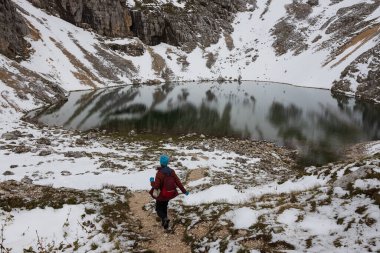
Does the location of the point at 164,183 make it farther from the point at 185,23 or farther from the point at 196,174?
the point at 185,23

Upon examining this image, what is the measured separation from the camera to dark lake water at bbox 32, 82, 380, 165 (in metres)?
47.2

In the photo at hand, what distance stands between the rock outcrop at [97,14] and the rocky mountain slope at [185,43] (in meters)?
0.36

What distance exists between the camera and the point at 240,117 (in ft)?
198

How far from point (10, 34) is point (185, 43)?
77200mm

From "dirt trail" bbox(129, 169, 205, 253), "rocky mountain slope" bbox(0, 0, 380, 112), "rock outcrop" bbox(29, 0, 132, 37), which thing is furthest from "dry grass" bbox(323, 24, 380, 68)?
"dirt trail" bbox(129, 169, 205, 253)

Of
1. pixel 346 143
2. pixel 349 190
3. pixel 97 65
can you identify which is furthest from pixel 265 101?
pixel 349 190

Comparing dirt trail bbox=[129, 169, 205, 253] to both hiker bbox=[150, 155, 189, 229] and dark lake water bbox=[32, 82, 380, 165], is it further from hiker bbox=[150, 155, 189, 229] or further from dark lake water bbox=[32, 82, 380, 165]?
dark lake water bbox=[32, 82, 380, 165]

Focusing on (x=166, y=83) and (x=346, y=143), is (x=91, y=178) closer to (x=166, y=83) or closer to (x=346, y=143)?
(x=346, y=143)

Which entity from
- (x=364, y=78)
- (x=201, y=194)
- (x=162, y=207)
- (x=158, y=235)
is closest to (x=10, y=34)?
(x=201, y=194)

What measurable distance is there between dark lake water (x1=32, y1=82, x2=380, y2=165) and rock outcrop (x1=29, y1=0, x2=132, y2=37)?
5228 centimetres

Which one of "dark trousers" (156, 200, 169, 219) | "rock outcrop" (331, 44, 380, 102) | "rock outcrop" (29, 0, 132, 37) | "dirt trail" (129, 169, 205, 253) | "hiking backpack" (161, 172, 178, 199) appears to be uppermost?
"rock outcrop" (29, 0, 132, 37)

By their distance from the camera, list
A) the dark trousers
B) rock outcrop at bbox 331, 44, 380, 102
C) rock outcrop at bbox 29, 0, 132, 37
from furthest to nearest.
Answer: rock outcrop at bbox 29, 0, 132, 37
rock outcrop at bbox 331, 44, 380, 102
the dark trousers

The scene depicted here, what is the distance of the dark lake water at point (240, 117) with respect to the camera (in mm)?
47156

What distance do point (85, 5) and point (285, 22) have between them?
3281 inches
